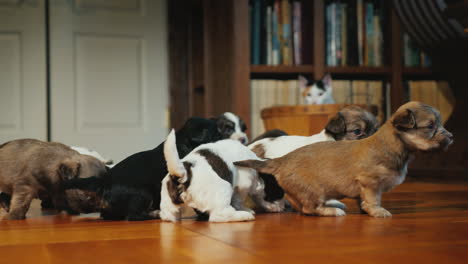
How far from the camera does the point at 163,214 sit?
1.95 metres

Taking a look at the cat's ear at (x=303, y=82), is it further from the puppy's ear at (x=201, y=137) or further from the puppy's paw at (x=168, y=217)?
the puppy's paw at (x=168, y=217)

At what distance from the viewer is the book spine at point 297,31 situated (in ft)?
14.2

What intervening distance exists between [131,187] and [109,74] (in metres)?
3.29

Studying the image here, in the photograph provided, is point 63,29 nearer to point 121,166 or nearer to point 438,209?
point 121,166

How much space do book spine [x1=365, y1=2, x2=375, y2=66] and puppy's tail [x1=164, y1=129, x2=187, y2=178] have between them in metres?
2.93

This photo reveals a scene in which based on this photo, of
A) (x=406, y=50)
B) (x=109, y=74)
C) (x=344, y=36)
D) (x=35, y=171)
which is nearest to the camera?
(x=35, y=171)

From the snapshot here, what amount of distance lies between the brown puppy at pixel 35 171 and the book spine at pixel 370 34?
2.79 meters

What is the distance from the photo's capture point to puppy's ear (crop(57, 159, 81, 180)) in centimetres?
215

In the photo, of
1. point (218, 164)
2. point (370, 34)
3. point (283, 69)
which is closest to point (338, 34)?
point (370, 34)

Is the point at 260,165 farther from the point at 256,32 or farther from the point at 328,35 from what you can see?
the point at 328,35

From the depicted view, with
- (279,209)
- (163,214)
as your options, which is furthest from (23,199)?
(279,209)

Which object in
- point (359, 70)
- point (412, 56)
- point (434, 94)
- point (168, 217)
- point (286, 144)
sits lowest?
point (168, 217)

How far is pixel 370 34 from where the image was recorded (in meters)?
4.48

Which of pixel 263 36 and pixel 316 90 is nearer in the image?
pixel 316 90
